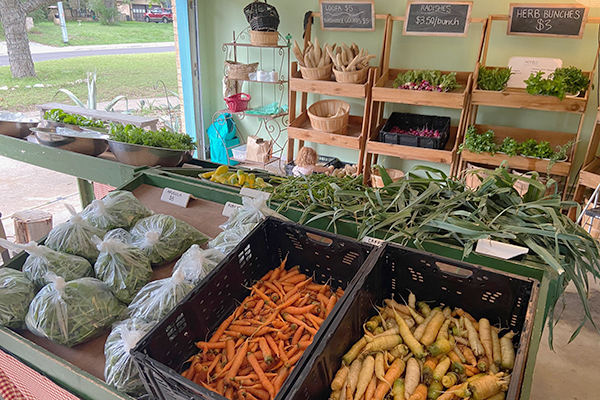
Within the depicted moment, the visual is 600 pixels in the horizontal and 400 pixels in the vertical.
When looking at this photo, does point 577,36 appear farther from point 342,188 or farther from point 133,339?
point 133,339

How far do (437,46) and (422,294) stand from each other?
3.23m

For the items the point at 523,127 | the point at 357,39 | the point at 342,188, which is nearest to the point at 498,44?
the point at 523,127

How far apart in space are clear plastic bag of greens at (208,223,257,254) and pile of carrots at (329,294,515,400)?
55cm

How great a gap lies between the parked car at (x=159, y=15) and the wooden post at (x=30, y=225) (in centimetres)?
350

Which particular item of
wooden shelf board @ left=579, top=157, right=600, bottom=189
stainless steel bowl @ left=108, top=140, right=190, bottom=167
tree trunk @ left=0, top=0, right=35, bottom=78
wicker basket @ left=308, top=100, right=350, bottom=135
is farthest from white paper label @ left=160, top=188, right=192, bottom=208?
tree trunk @ left=0, top=0, right=35, bottom=78

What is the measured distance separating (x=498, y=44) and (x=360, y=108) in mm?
1421

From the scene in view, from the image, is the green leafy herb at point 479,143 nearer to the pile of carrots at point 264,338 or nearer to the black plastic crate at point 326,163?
the black plastic crate at point 326,163

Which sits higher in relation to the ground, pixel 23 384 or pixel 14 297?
pixel 14 297

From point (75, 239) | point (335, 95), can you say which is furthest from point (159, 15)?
point (75, 239)

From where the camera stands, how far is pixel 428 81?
3477mm

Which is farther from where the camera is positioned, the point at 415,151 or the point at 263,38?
the point at 263,38

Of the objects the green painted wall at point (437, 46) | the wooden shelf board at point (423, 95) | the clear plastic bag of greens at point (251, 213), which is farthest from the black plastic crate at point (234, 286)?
the green painted wall at point (437, 46)

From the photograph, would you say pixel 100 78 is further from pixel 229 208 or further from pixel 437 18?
pixel 229 208

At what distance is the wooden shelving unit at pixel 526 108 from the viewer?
9.89 ft
